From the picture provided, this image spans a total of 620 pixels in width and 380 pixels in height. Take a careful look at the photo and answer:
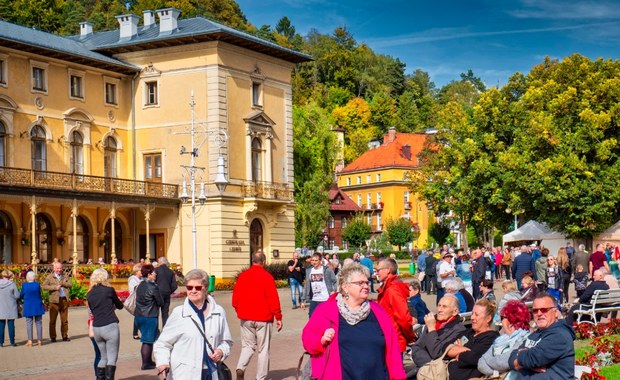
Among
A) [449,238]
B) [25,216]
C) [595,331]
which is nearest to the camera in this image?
[595,331]

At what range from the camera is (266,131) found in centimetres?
5675

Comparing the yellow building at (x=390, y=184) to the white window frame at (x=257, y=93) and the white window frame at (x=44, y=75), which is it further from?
the white window frame at (x=44, y=75)

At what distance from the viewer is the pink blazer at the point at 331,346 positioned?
815 centimetres

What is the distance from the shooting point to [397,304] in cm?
1159

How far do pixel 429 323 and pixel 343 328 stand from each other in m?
3.45

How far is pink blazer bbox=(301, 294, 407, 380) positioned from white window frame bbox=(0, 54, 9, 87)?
41574 millimetres

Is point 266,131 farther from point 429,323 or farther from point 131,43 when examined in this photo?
point 429,323

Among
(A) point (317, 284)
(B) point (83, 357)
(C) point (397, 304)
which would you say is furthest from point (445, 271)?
(C) point (397, 304)

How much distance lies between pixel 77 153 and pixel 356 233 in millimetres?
51805

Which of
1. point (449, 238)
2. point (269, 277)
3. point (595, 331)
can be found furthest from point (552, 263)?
point (449, 238)

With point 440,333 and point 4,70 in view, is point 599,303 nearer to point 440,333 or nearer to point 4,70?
point 440,333

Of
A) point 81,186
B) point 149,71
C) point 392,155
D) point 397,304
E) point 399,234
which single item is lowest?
point 397,304

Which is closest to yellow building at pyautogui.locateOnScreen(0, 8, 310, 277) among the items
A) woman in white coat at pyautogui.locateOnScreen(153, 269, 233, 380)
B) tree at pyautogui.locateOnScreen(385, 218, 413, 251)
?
woman in white coat at pyautogui.locateOnScreen(153, 269, 233, 380)

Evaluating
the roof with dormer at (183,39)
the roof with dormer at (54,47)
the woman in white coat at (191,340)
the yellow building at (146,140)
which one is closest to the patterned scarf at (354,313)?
the woman in white coat at (191,340)
